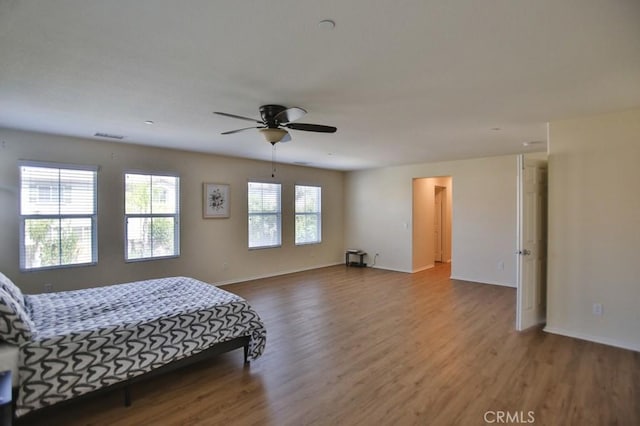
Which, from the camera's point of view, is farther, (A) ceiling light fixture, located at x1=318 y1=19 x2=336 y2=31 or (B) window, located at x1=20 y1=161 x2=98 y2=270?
(B) window, located at x1=20 y1=161 x2=98 y2=270

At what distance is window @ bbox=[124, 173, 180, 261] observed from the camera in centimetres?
527

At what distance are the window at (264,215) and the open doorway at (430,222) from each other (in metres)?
3.19

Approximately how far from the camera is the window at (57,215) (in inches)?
172

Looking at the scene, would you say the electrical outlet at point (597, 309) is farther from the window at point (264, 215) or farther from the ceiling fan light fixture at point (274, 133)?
the window at point (264, 215)

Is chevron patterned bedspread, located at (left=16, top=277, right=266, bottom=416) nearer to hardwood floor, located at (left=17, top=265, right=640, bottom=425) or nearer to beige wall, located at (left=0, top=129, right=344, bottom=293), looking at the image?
hardwood floor, located at (left=17, top=265, right=640, bottom=425)

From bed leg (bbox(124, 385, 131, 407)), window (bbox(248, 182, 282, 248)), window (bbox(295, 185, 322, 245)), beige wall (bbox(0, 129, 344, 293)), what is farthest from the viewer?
window (bbox(295, 185, 322, 245))

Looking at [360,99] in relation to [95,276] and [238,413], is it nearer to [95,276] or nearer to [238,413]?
[238,413]

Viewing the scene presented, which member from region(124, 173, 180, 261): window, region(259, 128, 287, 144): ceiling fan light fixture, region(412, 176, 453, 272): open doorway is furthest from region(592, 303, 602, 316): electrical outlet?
region(124, 173, 180, 261): window

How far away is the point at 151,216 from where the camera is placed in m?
5.48

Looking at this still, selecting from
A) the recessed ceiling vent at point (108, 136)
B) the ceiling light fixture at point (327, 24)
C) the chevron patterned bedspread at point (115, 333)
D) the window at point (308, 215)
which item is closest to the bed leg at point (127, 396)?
the chevron patterned bedspread at point (115, 333)

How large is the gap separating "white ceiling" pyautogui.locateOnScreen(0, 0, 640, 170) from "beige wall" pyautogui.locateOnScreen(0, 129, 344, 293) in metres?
0.71

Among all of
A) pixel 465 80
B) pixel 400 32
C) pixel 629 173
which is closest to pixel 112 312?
pixel 400 32

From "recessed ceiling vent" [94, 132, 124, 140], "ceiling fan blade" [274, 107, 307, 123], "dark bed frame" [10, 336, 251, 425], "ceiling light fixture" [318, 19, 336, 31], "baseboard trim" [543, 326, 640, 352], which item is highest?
"recessed ceiling vent" [94, 132, 124, 140]

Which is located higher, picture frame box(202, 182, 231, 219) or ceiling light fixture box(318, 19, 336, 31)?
ceiling light fixture box(318, 19, 336, 31)
